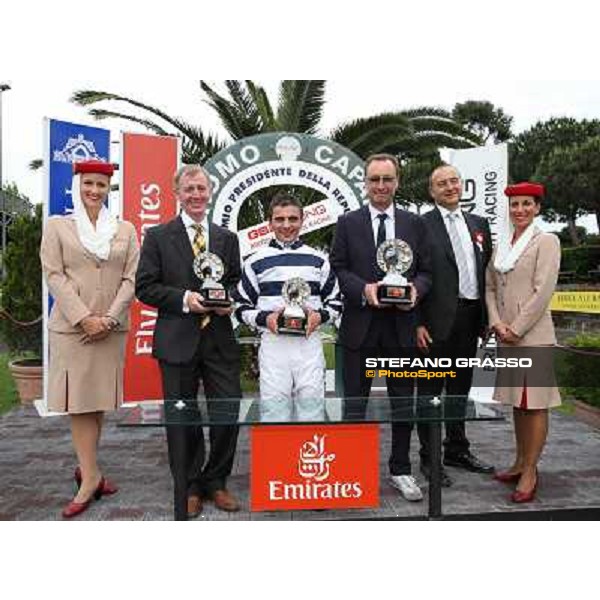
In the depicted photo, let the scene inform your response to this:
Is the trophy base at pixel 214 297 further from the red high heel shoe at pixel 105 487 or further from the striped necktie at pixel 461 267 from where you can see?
the striped necktie at pixel 461 267

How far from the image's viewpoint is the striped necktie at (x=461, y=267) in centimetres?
408

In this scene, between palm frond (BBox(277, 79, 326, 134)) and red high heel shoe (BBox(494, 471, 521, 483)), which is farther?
palm frond (BBox(277, 79, 326, 134))

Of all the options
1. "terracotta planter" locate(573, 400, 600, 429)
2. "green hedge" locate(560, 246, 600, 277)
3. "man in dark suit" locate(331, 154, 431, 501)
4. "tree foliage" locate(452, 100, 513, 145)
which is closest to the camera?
"man in dark suit" locate(331, 154, 431, 501)

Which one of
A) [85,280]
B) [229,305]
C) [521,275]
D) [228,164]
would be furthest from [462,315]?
[228,164]

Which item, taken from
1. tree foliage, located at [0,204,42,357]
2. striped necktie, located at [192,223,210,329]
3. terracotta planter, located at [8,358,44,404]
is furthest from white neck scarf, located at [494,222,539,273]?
terracotta planter, located at [8,358,44,404]

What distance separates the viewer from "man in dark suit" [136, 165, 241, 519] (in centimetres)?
351

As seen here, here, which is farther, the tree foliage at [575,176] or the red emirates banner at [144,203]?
the tree foliage at [575,176]

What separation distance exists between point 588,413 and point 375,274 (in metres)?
3.33

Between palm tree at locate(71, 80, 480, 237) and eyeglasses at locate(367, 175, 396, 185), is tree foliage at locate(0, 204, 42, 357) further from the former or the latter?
eyeglasses at locate(367, 175, 396, 185)

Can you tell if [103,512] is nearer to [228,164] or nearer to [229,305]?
[229,305]

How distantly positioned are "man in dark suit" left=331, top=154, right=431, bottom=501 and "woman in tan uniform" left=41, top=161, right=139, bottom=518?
1.17 meters

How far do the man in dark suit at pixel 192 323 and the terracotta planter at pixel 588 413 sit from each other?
11.7ft

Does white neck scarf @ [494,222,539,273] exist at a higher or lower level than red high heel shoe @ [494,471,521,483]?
higher

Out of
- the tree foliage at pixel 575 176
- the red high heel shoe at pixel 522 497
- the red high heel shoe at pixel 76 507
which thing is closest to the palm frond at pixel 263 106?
the red high heel shoe at pixel 76 507
